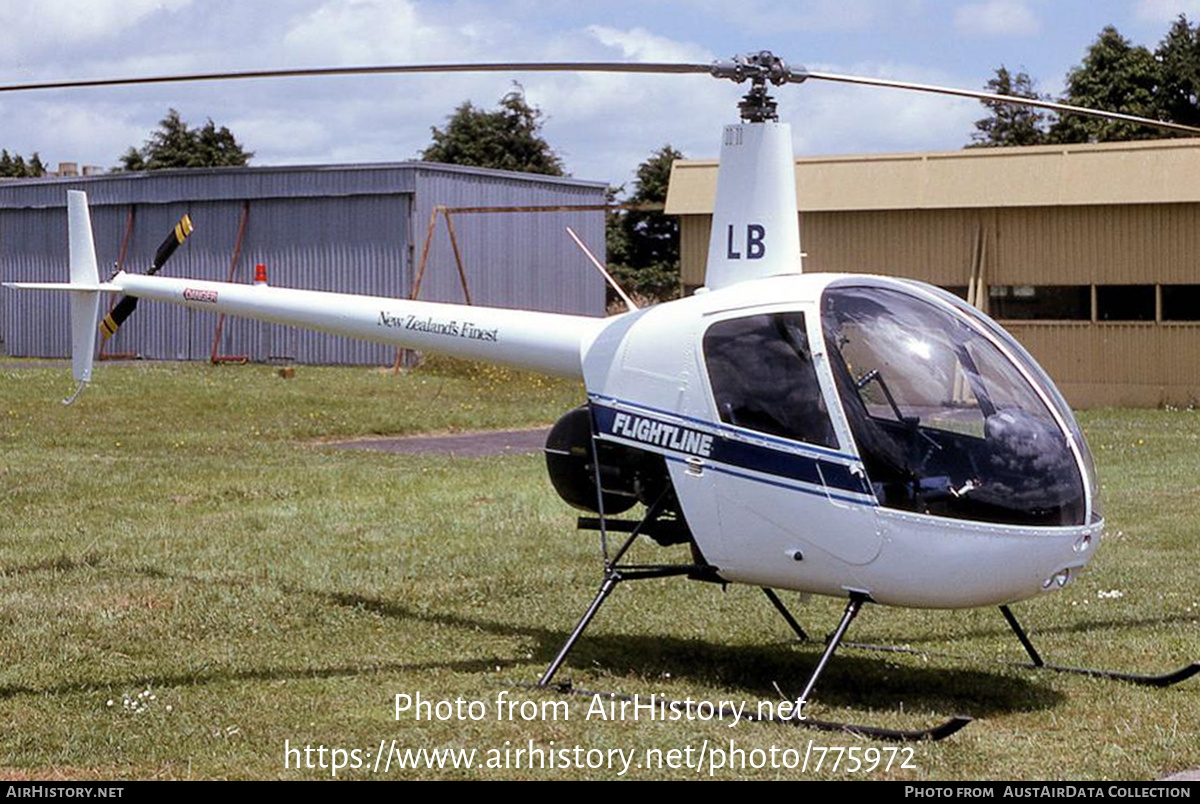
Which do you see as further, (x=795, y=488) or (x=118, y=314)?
(x=118, y=314)

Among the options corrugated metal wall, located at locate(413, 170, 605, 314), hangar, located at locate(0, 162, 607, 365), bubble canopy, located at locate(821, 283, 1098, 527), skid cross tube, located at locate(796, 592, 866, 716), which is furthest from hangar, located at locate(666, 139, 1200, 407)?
skid cross tube, located at locate(796, 592, 866, 716)

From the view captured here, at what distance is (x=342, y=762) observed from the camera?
22.4 ft

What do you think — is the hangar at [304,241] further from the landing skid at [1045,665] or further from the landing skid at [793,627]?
the landing skid at [793,627]

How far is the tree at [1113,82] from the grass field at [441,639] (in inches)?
1286

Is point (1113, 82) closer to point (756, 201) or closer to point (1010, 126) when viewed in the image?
point (1010, 126)

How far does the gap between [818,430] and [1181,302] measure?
2181 centimetres

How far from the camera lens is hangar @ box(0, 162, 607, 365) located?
32.9 metres

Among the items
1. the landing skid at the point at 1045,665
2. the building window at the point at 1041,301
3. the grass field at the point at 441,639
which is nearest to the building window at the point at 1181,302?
the building window at the point at 1041,301

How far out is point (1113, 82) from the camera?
47.9 metres

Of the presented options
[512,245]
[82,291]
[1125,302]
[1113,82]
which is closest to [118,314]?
[82,291]

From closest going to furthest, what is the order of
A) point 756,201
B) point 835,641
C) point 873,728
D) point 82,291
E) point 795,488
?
point 873,728 < point 835,641 < point 795,488 < point 756,201 < point 82,291

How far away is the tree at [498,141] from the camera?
60500mm

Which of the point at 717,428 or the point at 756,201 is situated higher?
the point at 756,201
